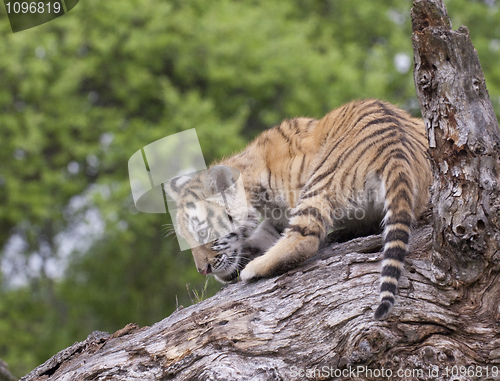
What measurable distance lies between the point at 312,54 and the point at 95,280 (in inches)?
319

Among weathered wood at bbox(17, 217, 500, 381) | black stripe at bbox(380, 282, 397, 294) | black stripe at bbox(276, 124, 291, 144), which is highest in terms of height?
black stripe at bbox(276, 124, 291, 144)

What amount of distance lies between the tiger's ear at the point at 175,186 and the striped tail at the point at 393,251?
7.64 feet

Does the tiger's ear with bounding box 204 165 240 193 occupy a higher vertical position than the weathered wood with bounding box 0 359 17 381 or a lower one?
higher

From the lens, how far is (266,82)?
1170 cm

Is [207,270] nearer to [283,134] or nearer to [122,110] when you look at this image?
[283,134]

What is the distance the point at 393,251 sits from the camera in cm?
330

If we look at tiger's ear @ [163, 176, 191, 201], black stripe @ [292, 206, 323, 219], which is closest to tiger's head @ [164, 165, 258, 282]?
tiger's ear @ [163, 176, 191, 201]

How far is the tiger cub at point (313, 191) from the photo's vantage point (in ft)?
12.4

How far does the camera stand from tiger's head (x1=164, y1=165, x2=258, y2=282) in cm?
473

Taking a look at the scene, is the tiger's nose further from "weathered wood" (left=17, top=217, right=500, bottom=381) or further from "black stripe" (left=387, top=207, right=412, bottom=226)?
"black stripe" (left=387, top=207, right=412, bottom=226)

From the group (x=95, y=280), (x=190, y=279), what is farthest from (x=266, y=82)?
(x=95, y=280)

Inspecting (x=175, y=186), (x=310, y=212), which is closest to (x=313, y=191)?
(x=310, y=212)

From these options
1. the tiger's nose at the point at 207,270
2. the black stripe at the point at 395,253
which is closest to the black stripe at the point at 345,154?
the black stripe at the point at 395,253

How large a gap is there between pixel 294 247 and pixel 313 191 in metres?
0.58
